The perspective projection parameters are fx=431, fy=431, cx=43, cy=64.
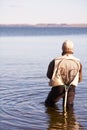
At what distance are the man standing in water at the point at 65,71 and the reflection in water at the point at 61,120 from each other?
0.52 meters

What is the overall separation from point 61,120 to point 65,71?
1.29 meters

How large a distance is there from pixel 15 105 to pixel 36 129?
9.50ft

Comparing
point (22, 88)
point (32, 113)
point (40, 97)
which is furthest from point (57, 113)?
point (22, 88)

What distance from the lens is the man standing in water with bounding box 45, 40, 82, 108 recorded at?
11203mm

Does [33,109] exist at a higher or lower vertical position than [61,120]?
higher

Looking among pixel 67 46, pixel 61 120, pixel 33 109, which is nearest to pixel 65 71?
pixel 67 46

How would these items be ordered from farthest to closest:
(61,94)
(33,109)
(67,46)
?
(33,109)
(61,94)
(67,46)

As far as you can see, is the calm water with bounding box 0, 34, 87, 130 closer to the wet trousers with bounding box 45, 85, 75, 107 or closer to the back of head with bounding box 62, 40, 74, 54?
the wet trousers with bounding box 45, 85, 75, 107

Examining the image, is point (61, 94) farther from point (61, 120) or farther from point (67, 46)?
point (67, 46)

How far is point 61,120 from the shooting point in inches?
444

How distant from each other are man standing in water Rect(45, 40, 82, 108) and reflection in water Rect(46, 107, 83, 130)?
0.52m

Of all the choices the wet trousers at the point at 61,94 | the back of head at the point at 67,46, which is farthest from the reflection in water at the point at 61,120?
the back of head at the point at 67,46

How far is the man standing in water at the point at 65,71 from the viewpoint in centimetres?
1120

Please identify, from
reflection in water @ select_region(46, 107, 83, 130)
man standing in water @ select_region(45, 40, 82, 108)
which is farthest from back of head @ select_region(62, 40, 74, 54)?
reflection in water @ select_region(46, 107, 83, 130)
